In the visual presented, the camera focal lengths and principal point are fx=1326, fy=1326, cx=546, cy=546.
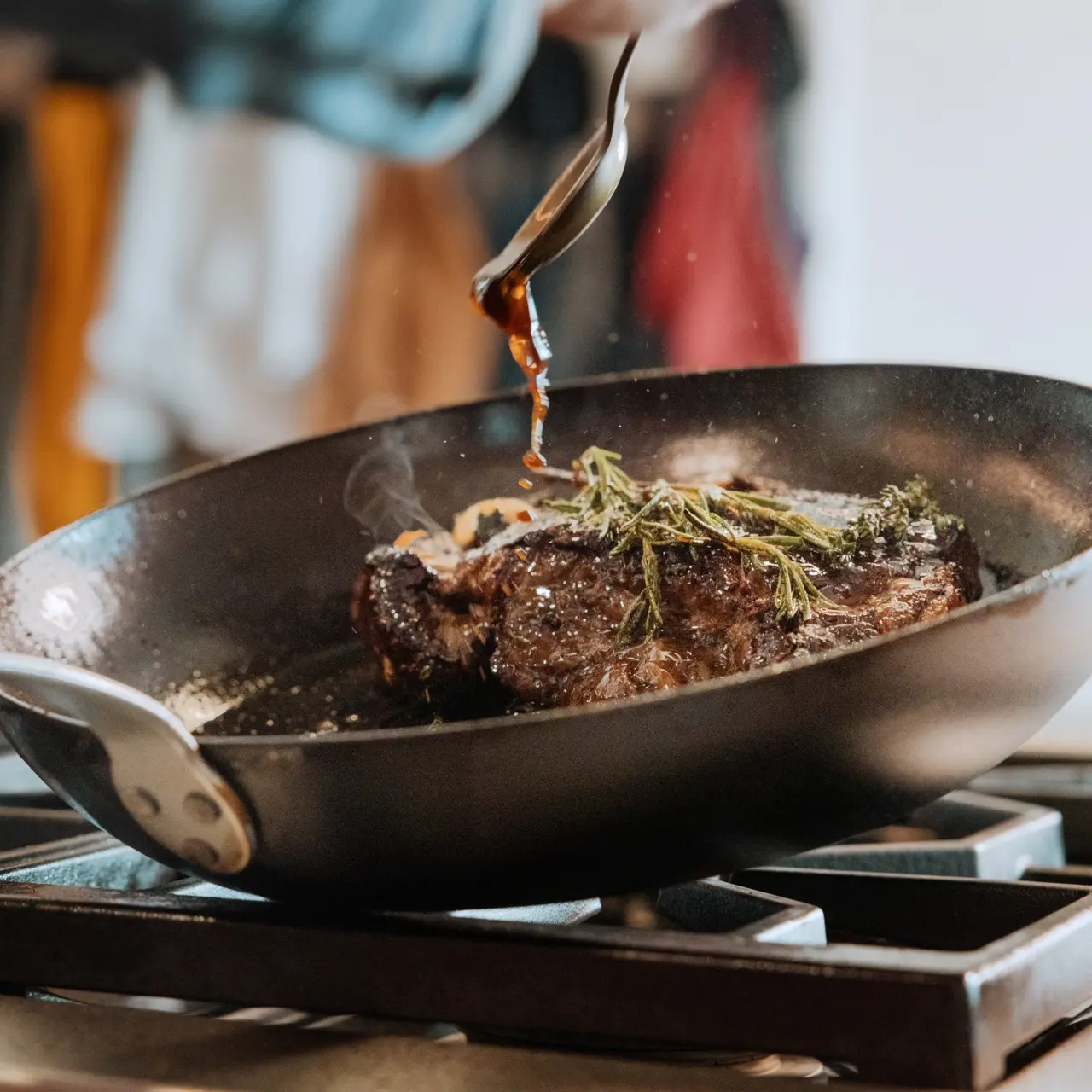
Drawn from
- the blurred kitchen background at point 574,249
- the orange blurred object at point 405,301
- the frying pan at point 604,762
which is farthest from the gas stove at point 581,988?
the orange blurred object at point 405,301

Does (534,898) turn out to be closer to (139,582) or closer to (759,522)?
(759,522)

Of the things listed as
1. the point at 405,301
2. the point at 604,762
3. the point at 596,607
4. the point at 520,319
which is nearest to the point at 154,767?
the point at 604,762

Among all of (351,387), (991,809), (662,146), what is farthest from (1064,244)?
(991,809)

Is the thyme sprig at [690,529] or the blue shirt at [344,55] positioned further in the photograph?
the blue shirt at [344,55]

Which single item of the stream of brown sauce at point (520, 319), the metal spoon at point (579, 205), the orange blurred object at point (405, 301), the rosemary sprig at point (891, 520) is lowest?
the rosemary sprig at point (891, 520)

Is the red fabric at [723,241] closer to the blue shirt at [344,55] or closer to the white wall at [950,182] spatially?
the white wall at [950,182]

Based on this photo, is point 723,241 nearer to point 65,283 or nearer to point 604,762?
point 65,283

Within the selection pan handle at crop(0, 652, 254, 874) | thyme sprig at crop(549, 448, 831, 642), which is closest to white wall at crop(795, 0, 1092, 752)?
thyme sprig at crop(549, 448, 831, 642)

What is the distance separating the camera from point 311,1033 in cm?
72

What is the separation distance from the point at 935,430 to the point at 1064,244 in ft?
5.60

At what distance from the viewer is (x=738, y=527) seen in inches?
42.3

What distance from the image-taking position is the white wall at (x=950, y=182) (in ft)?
8.66

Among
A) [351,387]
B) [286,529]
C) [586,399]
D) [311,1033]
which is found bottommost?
[311,1033]

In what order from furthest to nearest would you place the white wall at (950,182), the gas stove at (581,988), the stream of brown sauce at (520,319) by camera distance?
the white wall at (950,182)
the stream of brown sauce at (520,319)
the gas stove at (581,988)
